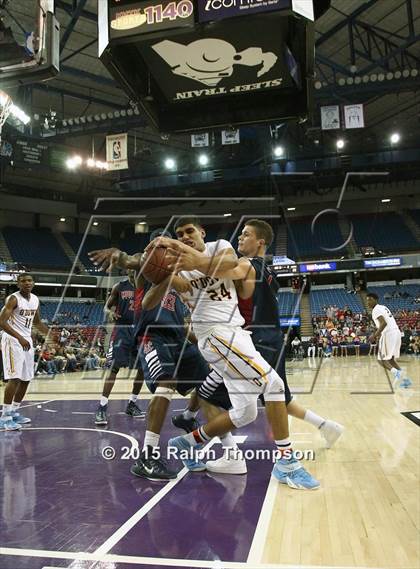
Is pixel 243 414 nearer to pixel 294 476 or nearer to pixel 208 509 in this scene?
pixel 294 476

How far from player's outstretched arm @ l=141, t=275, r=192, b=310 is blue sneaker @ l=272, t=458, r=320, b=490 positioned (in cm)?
141

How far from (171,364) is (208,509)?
3.89 feet

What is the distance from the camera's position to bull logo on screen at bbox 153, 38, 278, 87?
7.64 ft

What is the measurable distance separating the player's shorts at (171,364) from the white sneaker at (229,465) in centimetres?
61

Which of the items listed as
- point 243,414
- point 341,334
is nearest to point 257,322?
point 243,414

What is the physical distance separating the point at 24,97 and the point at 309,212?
1957cm

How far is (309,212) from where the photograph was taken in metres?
30.7

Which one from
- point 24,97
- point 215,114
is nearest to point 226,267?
point 215,114

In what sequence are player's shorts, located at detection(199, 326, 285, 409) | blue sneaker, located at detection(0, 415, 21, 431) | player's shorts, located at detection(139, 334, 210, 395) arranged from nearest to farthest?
player's shorts, located at detection(199, 326, 285, 409)
player's shorts, located at detection(139, 334, 210, 395)
blue sneaker, located at detection(0, 415, 21, 431)

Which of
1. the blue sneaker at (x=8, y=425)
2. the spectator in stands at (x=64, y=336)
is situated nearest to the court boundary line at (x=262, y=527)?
the blue sneaker at (x=8, y=425)

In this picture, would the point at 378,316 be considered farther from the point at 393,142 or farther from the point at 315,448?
the point at 393,142

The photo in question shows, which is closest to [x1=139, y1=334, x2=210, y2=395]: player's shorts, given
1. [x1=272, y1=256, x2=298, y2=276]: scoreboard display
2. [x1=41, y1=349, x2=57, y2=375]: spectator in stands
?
[x1=41, y1=349, x2=57, y2=375]: spectator in stands

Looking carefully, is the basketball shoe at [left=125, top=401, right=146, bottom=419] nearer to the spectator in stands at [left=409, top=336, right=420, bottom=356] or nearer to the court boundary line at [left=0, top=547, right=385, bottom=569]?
the court boundary line at [left=0, top=547, right=385, bottom=569]

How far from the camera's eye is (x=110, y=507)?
2707 millimetres
